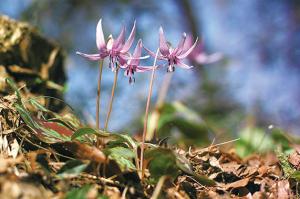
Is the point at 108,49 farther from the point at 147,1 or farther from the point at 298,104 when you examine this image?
the point at 147,1

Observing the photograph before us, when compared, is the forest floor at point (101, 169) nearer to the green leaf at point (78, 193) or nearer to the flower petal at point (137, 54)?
the green leaf at point (78, 193)

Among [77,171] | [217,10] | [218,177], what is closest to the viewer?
[77,171]

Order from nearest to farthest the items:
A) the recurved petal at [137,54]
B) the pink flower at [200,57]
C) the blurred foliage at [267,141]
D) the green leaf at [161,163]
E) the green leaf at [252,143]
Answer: the green leaf at [161,163]
the recurved petal at [137,54]
the blurred foliage at [267,141]
the green leaf at [252,143]
the pink flower at [200,57]

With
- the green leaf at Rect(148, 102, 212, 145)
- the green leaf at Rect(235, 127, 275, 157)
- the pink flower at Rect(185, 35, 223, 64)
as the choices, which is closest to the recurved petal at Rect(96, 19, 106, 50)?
the green leaf at Rect(235, 127, 275, 157)

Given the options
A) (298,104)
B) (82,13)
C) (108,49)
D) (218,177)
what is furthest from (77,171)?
(82,13)

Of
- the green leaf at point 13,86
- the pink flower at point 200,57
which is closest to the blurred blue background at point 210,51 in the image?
the pink flower at point 200,57

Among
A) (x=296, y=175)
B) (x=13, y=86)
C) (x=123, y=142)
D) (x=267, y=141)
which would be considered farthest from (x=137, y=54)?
(x=267, y=141)
